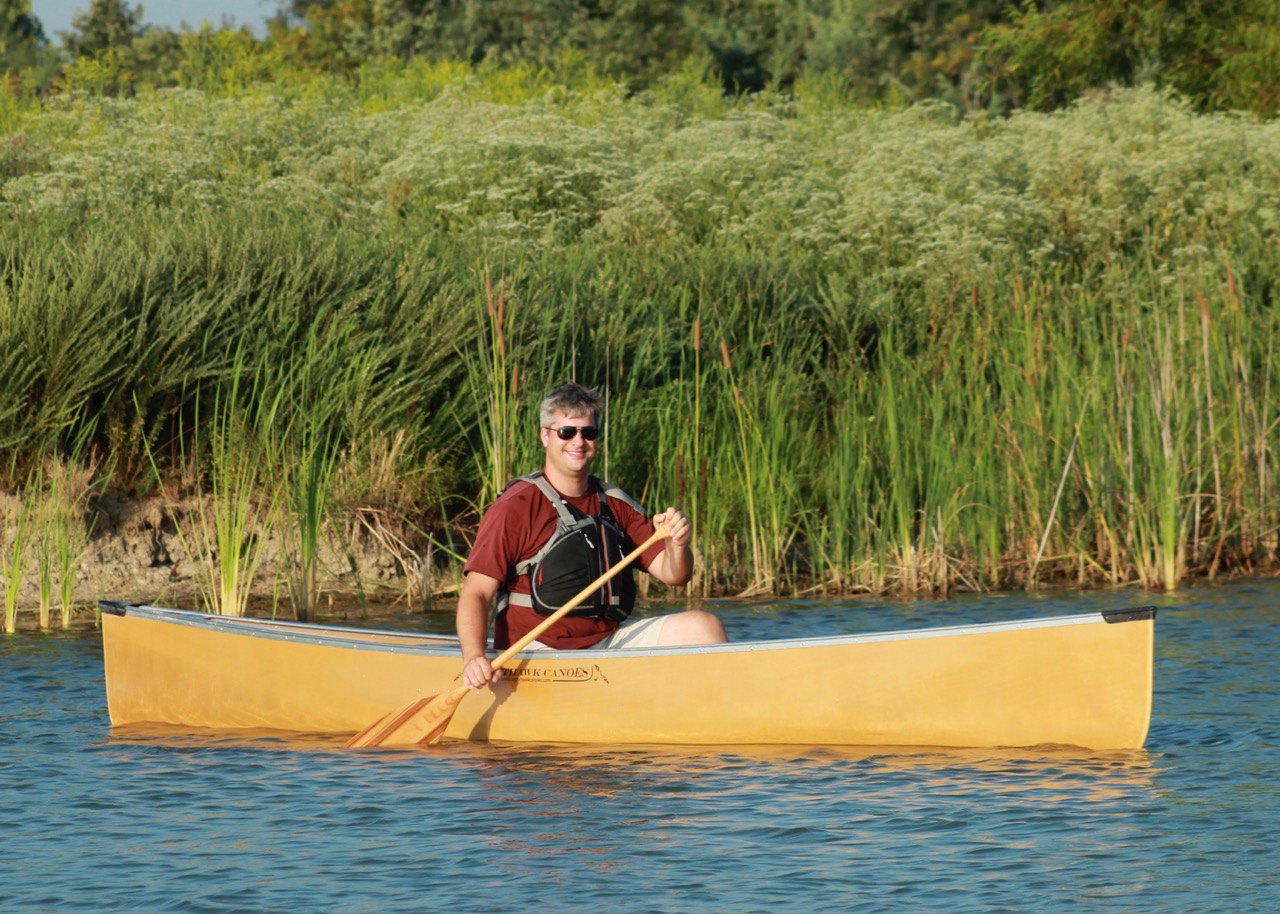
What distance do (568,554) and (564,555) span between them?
0.6 inches

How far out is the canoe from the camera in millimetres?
6852

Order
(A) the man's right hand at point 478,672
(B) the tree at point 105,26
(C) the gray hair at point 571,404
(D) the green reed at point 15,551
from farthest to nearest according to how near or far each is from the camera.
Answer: (B) the tree at point 105,26
(D) the green reed at point 15,551
(C) the gray hair at point 571,404
(A) the man's right hand at point 478,672

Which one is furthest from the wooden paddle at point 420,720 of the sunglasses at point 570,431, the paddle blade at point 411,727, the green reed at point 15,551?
the green reed at point 15,551

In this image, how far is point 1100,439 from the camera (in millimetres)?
10617

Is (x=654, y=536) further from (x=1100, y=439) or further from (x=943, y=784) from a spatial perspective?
(x=1100, y=439)

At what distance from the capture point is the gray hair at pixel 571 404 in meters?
7.10

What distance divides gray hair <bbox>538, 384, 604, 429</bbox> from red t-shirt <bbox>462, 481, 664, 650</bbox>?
31cm

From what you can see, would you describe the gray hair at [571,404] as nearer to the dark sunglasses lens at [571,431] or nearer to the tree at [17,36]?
the dark sunglasses lens at [571,431]

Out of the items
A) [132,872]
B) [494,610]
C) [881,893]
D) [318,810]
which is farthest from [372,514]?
[881,893]

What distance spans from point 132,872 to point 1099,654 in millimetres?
3431

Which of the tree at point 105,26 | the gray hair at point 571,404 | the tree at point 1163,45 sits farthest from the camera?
the tree at point 105,26

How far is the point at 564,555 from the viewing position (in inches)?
283

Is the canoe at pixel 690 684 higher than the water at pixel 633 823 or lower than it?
higher

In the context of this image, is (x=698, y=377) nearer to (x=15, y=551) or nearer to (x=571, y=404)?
(x=571, y=404)
